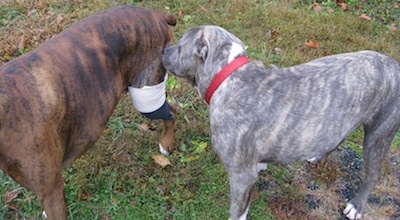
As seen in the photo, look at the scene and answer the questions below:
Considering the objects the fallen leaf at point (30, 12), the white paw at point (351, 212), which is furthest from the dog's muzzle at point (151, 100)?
the fallen leaf at point (30, 12)

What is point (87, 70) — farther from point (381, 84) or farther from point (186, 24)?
point (186, 24)

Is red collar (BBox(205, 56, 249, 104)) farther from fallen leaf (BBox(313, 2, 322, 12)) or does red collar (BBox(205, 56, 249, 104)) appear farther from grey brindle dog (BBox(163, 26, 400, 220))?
fallen leaf (BBox(313, 2, 322, 12))

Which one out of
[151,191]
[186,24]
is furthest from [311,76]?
[186,24]

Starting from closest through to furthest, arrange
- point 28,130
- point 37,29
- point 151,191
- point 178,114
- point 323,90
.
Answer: point 28,130 < point 323,90 < point 151,191 < point 178,114 < point 37,29

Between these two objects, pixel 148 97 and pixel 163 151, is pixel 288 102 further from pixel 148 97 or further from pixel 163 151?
pixel 163 151

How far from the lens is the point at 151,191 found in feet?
12.6

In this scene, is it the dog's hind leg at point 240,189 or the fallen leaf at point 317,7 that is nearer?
the dog's hind leg at point 240,189

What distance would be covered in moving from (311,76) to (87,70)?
1426 mm

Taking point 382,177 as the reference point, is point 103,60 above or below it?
above

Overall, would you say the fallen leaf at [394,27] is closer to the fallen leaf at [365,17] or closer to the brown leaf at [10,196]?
the fallen leaf at [365,17]

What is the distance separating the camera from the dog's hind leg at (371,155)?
320 centimetres

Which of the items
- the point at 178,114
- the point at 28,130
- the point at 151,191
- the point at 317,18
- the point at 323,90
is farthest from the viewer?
the point at 317,18

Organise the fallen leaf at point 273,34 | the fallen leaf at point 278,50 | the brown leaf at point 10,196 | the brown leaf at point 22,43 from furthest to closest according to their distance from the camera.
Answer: the fallen leaf at point 273,34, the fallen leaf at point 278,50, the brown leaf at point 22,43, the brown leaf at point 10,196

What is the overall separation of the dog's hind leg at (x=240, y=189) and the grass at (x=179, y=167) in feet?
1.02
